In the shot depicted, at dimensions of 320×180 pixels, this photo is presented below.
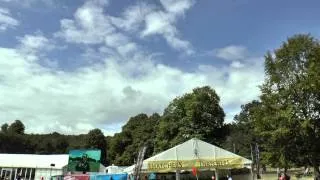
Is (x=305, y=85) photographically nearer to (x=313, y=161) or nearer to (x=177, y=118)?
(x=313, y=161)

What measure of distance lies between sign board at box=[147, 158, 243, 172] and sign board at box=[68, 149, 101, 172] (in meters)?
8.91

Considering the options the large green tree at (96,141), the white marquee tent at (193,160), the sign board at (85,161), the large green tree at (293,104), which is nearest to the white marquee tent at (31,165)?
the sign board at (85,161)

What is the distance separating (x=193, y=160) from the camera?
→ 39031 mm

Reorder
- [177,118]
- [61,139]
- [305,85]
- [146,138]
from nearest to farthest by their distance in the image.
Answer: [305,85] → [177,118] → [146,138] → [61,139]

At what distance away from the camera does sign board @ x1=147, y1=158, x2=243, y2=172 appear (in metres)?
38.6

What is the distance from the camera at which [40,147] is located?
135 metres

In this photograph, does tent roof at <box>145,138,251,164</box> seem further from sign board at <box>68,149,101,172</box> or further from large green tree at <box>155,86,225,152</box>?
large green tree at <box>155,86,225,152</box>

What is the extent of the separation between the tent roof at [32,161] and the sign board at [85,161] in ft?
84.9

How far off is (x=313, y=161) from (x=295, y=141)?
3.25 meters

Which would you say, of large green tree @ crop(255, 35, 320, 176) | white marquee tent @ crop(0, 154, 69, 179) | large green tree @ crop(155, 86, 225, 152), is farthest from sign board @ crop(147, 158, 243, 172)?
white marquee tent @ crop(0, 154, 69, 179)

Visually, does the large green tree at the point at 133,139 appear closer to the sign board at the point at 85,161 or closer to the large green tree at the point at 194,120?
the large green tree at the point at 194,120

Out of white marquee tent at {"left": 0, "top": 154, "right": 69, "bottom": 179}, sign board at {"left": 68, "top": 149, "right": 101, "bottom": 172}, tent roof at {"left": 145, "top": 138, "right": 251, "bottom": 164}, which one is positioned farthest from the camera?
white marquee tent at {"left": 0, "top": 154, "right": 69, "bottom": 179}

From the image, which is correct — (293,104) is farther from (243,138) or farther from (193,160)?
(243,138)

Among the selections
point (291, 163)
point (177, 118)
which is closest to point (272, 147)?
point (291, 163)
